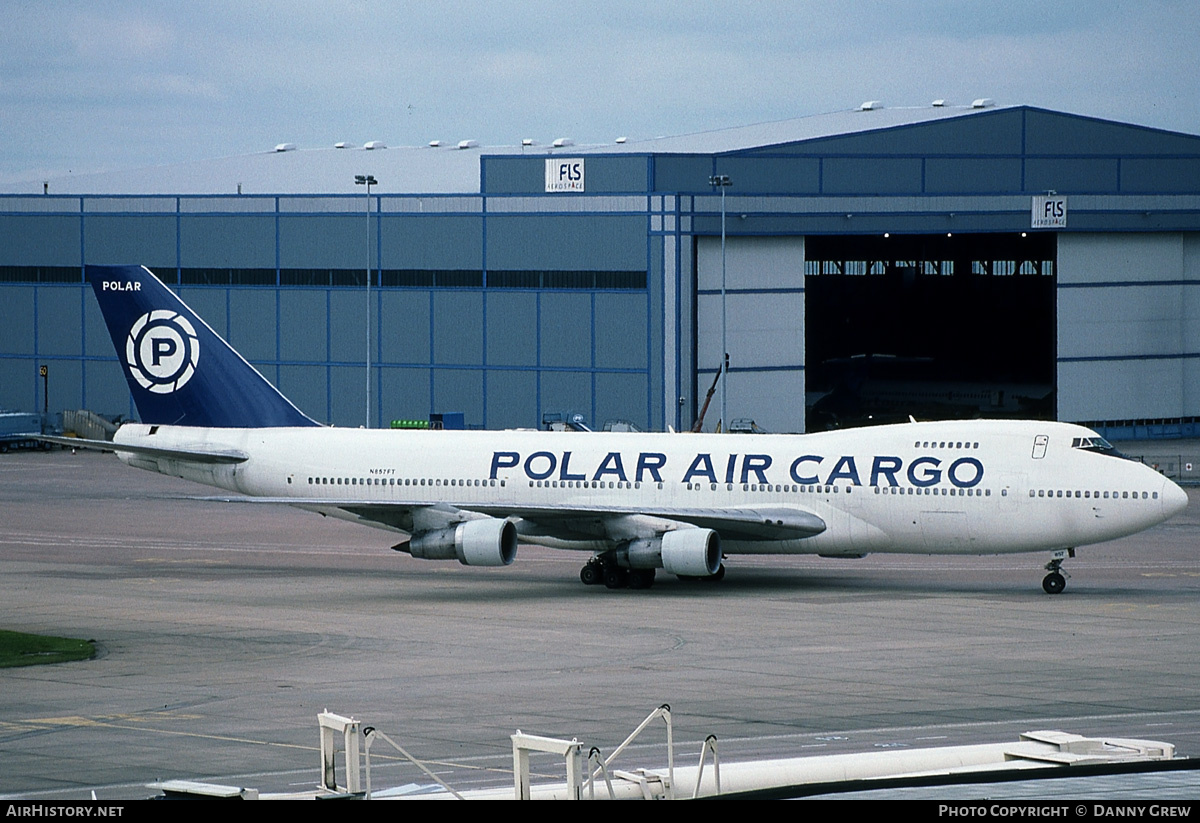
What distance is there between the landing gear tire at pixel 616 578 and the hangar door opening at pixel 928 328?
5818cm

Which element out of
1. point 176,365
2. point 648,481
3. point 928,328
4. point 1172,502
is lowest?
point 1172,502

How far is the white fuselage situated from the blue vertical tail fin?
2.18 feet

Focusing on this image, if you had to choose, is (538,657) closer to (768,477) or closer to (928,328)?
(768,477)

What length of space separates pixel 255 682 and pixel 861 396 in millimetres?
84648

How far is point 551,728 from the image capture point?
104 feet

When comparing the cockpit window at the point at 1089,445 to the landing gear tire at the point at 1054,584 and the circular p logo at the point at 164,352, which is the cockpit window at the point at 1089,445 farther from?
the circular p logo at the point at 164,352

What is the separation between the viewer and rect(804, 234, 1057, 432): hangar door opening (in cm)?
11131

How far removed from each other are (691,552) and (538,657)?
407 inches

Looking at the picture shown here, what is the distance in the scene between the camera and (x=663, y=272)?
97625 mm

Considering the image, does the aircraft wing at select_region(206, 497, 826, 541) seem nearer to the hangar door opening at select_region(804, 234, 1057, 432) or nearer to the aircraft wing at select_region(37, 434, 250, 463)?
the aircraft wing at select_region(37, 434, 250, 463)

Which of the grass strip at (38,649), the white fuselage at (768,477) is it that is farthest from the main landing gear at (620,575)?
the grass strip at (38,649)

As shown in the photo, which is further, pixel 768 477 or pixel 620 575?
pixel 620 575

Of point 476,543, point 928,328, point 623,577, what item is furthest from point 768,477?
point 928,328

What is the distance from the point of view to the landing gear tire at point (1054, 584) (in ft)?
166
